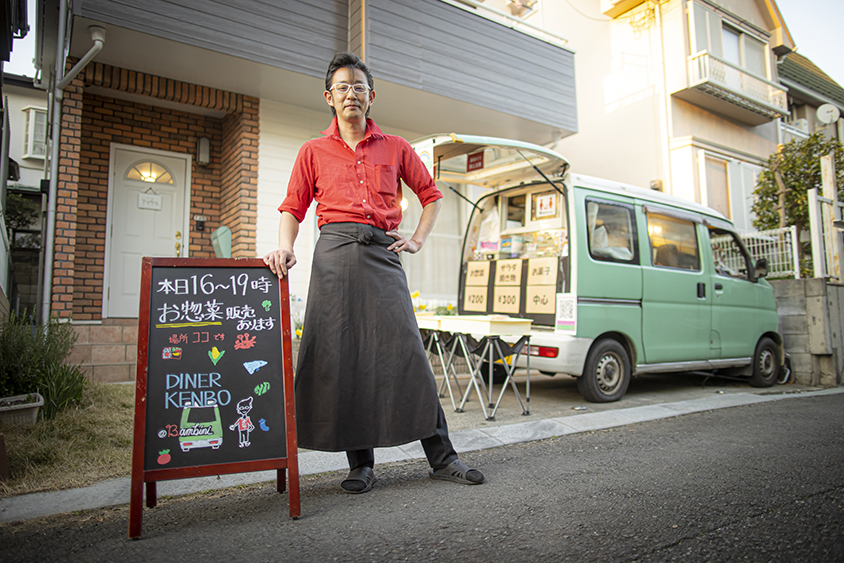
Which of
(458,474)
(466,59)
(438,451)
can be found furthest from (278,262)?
(466,59)

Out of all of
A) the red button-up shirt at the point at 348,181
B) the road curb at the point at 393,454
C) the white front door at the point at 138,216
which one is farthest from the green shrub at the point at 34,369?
the white front door at the point at 138,216

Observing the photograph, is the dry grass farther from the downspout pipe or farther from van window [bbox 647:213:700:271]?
van window [bbox 647:213:700:271]

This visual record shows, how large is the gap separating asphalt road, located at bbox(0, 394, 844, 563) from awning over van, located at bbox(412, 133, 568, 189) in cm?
292

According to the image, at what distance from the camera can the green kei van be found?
520cm

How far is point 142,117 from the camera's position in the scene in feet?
23.4

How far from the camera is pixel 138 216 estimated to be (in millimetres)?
7059

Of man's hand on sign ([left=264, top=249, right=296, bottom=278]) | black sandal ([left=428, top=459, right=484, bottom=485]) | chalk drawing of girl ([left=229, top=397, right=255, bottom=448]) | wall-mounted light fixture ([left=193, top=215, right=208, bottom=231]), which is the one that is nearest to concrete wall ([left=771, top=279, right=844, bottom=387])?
black sandal ([left=428, top=459, right=484, bottom=485])

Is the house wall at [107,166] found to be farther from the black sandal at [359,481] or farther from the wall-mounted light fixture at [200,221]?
the black sandal at [359,481]

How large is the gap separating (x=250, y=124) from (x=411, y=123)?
2.47 meters

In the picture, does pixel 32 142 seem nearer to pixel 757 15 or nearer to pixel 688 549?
pixel 688 549

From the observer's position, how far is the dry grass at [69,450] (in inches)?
110

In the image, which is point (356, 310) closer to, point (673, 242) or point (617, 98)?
point (673, 242)

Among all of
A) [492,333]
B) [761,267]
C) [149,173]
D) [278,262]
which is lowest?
[492,333]

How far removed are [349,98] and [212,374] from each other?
147cm
